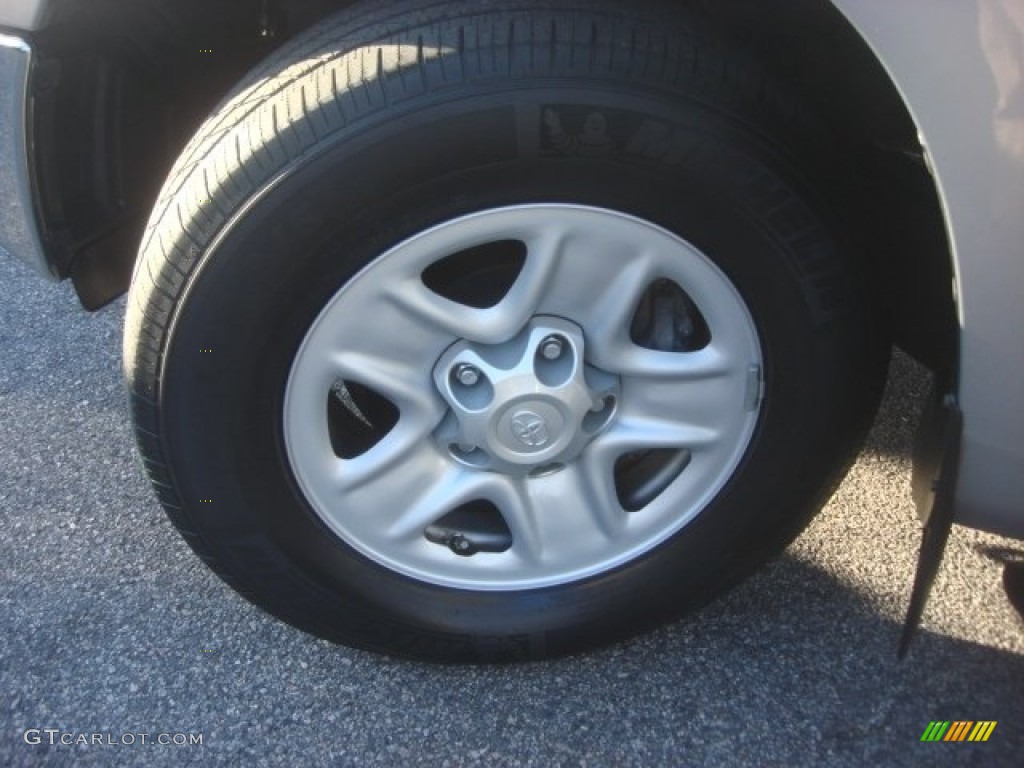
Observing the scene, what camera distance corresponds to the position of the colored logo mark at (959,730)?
1.63 metres

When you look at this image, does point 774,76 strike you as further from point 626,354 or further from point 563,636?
point 563,636

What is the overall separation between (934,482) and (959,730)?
47cm

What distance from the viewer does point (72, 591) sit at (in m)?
1.94

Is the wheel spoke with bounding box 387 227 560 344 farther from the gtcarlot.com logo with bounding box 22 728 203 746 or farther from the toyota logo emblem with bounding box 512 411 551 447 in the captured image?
the gtcarlot.com logo with bounding box 22 728 203 746

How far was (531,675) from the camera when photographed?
177 cm

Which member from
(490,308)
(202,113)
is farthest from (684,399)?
(202,113)

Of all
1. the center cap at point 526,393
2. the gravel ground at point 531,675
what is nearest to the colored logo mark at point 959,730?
the gravel ground at point 531,675

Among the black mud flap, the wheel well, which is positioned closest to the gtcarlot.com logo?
the wheel well

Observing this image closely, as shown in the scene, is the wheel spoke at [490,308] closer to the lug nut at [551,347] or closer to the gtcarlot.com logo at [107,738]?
the lug nut at [551,347]

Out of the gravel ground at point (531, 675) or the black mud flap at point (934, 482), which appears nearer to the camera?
the black mud flap at point (934, 482)

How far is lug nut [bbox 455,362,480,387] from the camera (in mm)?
1536

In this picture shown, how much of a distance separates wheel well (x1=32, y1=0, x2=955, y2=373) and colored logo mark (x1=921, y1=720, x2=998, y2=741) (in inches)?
22.7

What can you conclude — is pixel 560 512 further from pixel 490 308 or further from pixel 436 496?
pixel 490 308

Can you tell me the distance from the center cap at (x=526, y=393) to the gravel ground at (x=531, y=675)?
44 centimetres
